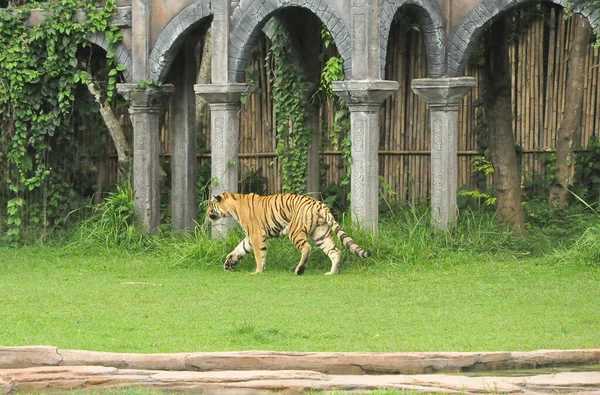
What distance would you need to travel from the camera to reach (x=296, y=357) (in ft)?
25.8

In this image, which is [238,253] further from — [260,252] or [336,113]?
[336,113]

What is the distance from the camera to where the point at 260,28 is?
15.6 meters

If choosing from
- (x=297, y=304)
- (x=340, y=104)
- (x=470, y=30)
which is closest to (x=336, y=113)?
(x=340, y=104)

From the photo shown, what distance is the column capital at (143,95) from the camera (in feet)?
53.5

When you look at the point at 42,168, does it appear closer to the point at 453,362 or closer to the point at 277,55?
the point at 277,55

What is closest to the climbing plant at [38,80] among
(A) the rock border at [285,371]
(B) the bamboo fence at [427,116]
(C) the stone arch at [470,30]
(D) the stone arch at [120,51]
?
(D) the stone arch at [120,51]

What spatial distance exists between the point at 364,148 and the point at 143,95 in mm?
3392

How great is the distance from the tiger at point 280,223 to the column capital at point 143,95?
2.21 metres

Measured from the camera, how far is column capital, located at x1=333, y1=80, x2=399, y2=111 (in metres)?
14.4

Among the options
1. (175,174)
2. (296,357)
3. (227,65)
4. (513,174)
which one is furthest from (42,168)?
(296,357)

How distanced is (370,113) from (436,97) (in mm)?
1358

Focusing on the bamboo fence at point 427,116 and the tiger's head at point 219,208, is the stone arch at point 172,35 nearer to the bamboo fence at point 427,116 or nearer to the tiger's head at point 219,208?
the tiger's head at point 219,208

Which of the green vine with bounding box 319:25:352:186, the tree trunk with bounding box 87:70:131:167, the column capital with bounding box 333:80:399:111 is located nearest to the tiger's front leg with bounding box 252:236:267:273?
the green vine with bounding box 319:25:352:186

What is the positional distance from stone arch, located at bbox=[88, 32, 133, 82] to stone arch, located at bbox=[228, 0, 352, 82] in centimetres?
164
